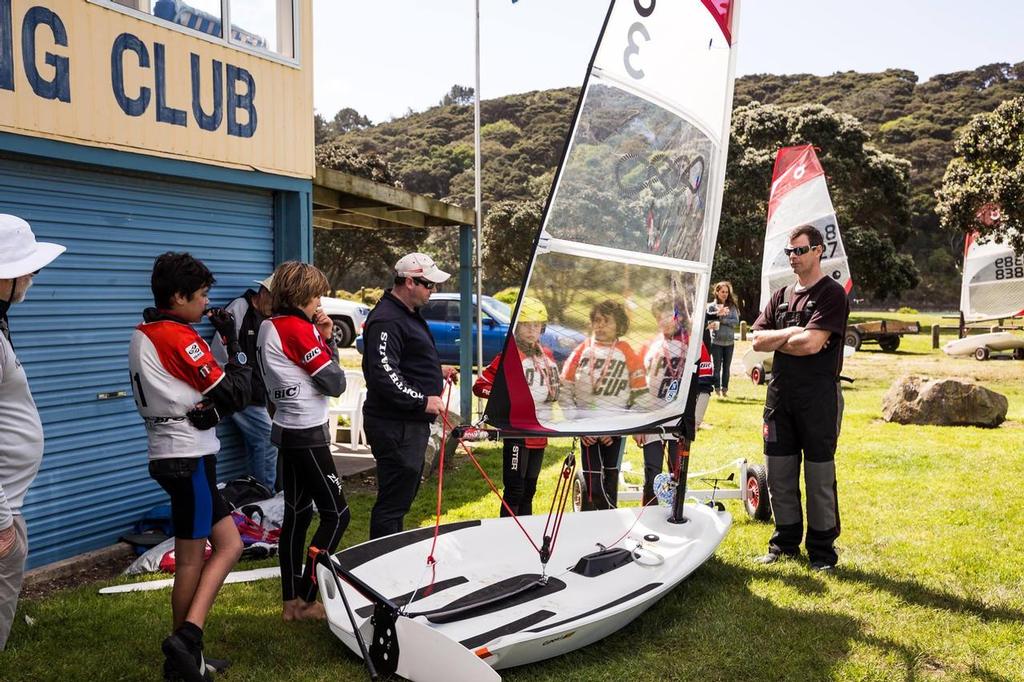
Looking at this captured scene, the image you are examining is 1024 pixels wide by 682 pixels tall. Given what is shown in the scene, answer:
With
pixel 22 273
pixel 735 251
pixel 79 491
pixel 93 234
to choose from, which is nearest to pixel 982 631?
pixel 22 273

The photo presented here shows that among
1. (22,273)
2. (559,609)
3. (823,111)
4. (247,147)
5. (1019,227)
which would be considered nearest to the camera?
(22,273)

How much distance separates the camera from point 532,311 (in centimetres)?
362

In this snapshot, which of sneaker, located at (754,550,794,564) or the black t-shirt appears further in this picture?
sneaker, located at (754,550,794,564)

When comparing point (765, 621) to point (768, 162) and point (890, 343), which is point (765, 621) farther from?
point (768, 162)

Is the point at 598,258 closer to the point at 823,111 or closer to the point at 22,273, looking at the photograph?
the point at 22,273

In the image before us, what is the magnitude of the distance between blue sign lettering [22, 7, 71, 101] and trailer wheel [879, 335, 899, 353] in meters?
19.8

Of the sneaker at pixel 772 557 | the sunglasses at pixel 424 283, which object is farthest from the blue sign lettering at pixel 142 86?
the sneaker at pixel 772 557

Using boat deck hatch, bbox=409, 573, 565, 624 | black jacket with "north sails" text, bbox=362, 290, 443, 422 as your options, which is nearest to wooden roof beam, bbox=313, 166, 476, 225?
black jacket with "north sails" text, bbox=362, 290, 443, 422

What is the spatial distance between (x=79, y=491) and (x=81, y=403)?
1.71 ft

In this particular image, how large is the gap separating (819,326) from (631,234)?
4.04ft

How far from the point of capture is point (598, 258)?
378 centimetres

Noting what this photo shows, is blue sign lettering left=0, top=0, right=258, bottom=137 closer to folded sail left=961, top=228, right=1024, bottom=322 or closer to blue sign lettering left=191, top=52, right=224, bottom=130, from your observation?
blue sign lettering left=191, top=52, right=224, bottom=130

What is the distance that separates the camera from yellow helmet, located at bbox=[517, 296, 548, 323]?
3578mm

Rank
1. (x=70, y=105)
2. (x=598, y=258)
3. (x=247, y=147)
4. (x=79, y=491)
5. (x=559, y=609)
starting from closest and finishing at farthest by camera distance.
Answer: (x=559, y=609), (x=598, y=258), (x=70, y=105), (x=79, y=491), (x=247, y=147)
